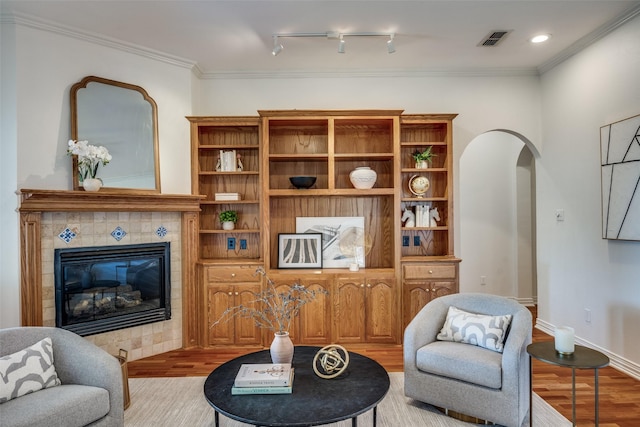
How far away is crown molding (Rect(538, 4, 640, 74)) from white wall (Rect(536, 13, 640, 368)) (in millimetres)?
51

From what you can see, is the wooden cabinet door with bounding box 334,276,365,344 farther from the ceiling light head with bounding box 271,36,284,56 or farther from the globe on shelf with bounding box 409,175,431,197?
the ceiling light head with bounding box 271,36,284,56

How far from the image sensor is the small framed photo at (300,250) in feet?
14.0

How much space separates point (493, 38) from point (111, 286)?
430 cm

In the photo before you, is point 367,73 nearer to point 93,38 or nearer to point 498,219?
point 93,38

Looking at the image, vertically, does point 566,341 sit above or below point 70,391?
above

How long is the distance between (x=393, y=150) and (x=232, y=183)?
182 centimetres

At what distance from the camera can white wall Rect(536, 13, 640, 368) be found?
3.31 meters

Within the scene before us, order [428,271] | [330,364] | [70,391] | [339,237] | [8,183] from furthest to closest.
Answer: [339,237] < [428,271] < [8,183] < [330,364] < [70,391]

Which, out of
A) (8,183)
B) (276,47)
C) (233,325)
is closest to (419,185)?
(276,47)

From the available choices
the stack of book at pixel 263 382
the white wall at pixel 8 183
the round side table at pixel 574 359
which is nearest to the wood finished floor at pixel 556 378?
the round side table at pixel 574 359

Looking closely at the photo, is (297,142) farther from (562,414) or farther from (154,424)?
(562,414)

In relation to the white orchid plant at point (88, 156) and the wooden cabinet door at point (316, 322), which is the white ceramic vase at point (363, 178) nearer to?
the wooden cabinet door at point (316, 322)

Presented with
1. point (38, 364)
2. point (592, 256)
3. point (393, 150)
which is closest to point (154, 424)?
point (38, 364)

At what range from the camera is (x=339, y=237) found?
14.4ft
